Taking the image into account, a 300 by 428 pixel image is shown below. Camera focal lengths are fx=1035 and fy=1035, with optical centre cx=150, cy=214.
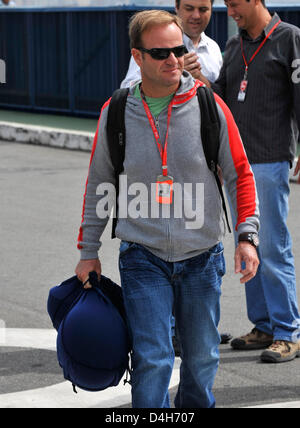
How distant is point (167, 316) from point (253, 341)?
6.27 ft

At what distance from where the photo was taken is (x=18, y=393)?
16.6ft

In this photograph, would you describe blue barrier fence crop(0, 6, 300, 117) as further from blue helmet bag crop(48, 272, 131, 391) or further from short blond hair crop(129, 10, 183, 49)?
blue helmet bag crop(48, 272, 131, 391)

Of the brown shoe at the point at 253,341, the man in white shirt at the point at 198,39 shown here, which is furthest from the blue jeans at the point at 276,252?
the man in white shirt at the point at 198,39

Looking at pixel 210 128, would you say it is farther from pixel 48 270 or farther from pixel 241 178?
pixel 48 270

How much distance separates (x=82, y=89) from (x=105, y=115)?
14019 mm

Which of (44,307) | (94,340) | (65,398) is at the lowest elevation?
(44,307)

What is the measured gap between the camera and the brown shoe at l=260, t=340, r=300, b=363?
553cm

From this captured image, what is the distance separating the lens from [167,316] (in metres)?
4.01

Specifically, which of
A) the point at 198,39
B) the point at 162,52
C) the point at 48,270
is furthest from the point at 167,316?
the point at 48,270

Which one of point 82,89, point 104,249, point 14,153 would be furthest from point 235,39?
point 82,89

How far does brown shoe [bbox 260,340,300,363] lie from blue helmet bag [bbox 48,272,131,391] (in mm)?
1580

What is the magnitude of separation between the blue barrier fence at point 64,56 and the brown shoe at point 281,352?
408 inches

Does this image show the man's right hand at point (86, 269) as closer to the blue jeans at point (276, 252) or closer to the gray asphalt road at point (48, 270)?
the gray asphalt road at point (48, 270)

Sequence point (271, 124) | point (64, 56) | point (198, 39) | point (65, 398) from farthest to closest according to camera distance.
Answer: point (64, 56) → point (198, 39) → point (271, 124) → point (65, 398)
